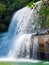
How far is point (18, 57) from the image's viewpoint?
1382cm

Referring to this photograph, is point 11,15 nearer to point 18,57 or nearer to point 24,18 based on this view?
point 24,18

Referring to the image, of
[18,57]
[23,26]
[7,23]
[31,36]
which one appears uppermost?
[7,23]

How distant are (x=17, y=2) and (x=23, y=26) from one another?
616 cm

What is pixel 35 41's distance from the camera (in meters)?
13.2

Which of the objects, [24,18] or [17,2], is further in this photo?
[17,2]

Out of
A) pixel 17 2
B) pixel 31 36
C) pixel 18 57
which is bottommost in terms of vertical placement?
pixel 18 57

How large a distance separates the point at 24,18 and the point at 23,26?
2.30ft

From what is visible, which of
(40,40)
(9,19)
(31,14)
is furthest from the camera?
(9,19)

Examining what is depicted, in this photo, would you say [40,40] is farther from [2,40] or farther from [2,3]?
[2,3]

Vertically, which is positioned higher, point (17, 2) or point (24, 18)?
point (17, 2)

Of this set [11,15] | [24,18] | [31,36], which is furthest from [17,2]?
[31,36]

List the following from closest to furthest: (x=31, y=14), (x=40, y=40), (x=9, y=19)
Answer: (x=40, y=40)
(x=31, y=14)
(x=9, y=19)

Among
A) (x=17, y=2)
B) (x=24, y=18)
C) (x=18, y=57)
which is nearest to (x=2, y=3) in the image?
(x=17, y=2)

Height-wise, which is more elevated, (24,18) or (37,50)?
(24,18)
